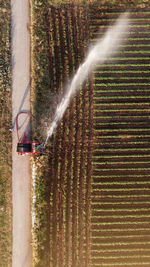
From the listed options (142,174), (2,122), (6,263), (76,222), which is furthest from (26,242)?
(142,174)

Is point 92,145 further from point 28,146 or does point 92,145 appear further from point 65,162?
point 28,146

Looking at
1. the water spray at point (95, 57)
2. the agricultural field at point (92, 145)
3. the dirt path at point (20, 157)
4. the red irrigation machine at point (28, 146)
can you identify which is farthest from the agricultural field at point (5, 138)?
the water spray at point (95, 57)

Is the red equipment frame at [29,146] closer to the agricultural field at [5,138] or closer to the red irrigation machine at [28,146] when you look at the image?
the red irrigation machine at [28,146]

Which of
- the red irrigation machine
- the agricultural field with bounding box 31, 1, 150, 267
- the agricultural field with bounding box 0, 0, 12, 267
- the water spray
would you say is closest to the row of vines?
the agricultural field with bounding box 31, 1, 150, 267

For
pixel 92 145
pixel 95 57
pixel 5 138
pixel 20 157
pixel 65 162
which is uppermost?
pixel 95 57

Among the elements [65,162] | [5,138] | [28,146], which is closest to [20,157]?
[28,146]

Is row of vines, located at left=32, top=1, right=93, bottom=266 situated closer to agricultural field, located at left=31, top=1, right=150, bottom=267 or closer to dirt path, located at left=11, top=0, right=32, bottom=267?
agricultural field, located at left=31, top=1, right=150, bottom=267

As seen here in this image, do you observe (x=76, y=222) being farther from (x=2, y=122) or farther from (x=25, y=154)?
(x=2, y=122)
